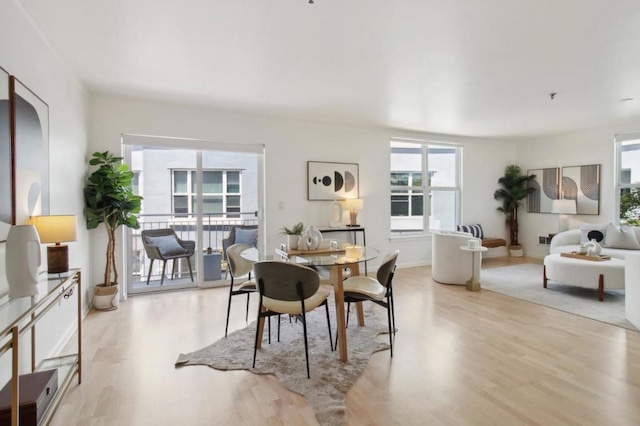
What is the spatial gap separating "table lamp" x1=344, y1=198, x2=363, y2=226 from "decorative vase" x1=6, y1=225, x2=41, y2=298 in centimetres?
428

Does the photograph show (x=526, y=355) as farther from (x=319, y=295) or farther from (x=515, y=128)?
(x=515, y=128)

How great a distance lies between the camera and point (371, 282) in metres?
3.04

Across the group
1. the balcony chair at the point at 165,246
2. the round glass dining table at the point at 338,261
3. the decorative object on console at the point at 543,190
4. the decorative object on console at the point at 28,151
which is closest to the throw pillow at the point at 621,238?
the decorative object on console at the point at 543,190

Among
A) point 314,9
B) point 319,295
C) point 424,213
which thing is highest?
point 314,9

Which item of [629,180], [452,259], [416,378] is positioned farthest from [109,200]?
[629,180]

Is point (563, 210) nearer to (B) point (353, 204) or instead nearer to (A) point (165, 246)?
(B) point (353, 204)

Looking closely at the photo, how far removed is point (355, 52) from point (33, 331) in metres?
3.08

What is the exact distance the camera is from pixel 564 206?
6.44 meters

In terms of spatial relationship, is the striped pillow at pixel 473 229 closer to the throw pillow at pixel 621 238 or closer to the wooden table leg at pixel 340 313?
the throw pillow at pixel 621 238

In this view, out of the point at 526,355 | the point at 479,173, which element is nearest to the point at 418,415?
the point at 526,355

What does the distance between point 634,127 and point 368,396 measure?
21.7ft

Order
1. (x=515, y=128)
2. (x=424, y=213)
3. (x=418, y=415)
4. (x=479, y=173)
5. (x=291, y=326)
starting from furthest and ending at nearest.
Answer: (x=479, y=173) → (x=424, y=213) → (x=515, y=128) → (x=291, y=326) → (x=418, y=415)

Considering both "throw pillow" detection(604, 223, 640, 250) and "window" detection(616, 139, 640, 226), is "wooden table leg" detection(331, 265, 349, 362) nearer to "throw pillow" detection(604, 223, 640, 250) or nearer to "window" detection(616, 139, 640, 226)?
"throw pillow" detection(604, 223, 640, 250)

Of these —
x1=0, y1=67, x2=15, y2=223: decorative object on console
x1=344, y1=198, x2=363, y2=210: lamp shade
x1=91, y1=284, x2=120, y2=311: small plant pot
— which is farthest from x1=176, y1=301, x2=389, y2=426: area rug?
x1=344, y1=198, x2=363, y2=210: lamp shade
